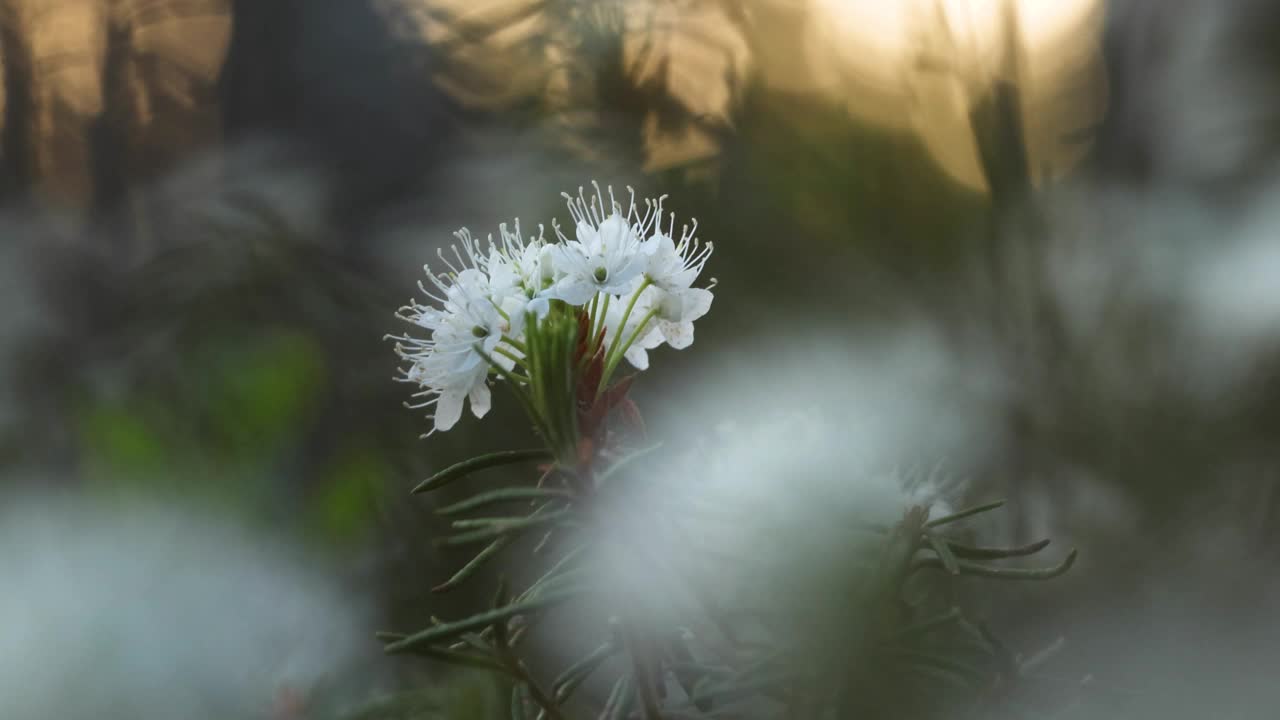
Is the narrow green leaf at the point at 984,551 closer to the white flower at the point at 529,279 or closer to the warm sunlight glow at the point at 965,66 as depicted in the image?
the white flower at the point at 529,279

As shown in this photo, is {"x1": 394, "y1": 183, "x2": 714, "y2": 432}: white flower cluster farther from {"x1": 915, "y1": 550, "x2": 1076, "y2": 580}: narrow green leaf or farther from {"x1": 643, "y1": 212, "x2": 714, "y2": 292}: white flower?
{"x1": 915, "y1": 550, "x2": 1076, "y2": 580}: narrow green leaf

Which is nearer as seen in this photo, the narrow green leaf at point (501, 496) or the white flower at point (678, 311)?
the narrow green leaf at point (501, 496)

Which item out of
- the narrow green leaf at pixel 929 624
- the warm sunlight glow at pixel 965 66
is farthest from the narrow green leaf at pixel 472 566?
the warm sunlight glow at pixel 965 66

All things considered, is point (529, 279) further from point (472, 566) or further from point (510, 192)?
point (510, 192)

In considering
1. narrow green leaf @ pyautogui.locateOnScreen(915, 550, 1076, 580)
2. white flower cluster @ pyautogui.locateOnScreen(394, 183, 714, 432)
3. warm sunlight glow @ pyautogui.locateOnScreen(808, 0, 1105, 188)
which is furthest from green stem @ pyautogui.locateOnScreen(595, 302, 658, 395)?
warm sunlight glow @ pyautogui.locateOnScreen(808, 0, 1105, 188)

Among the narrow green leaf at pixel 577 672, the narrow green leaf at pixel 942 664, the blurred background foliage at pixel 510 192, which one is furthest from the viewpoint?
the blurred background foliage at pixel 510 192

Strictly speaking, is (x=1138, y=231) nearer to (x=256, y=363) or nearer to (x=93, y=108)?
(x=256, y=363)
